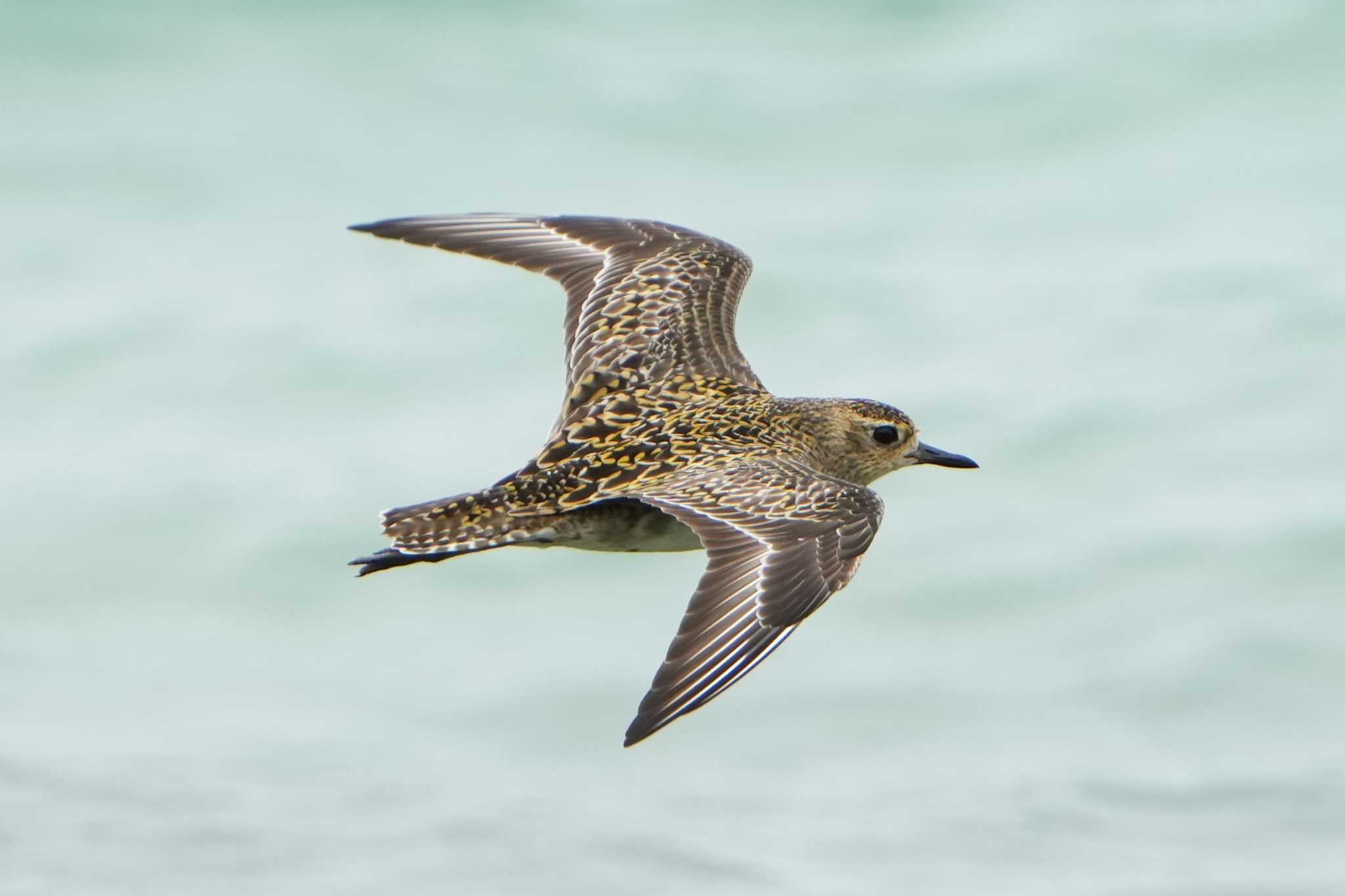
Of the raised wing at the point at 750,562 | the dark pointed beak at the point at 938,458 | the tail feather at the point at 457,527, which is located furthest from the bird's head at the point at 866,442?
the tail feather at the point at 457,527

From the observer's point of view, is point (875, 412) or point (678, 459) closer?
point (678, 459)

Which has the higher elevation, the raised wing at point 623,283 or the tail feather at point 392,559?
the raised wing at point 623,283

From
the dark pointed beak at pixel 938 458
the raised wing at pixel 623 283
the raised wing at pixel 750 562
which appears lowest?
the raised wing at pixel 750 562

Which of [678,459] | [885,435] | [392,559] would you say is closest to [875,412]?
[885,435]

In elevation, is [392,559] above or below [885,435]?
below

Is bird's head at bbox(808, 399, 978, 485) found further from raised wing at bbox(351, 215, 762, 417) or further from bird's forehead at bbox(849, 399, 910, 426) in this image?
raised wing at bbox(351, 215, 762, 417)

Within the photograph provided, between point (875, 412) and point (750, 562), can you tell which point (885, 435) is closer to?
point (875, 412)

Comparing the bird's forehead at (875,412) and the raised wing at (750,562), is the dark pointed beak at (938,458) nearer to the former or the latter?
the bird's forehead at (875,412)
